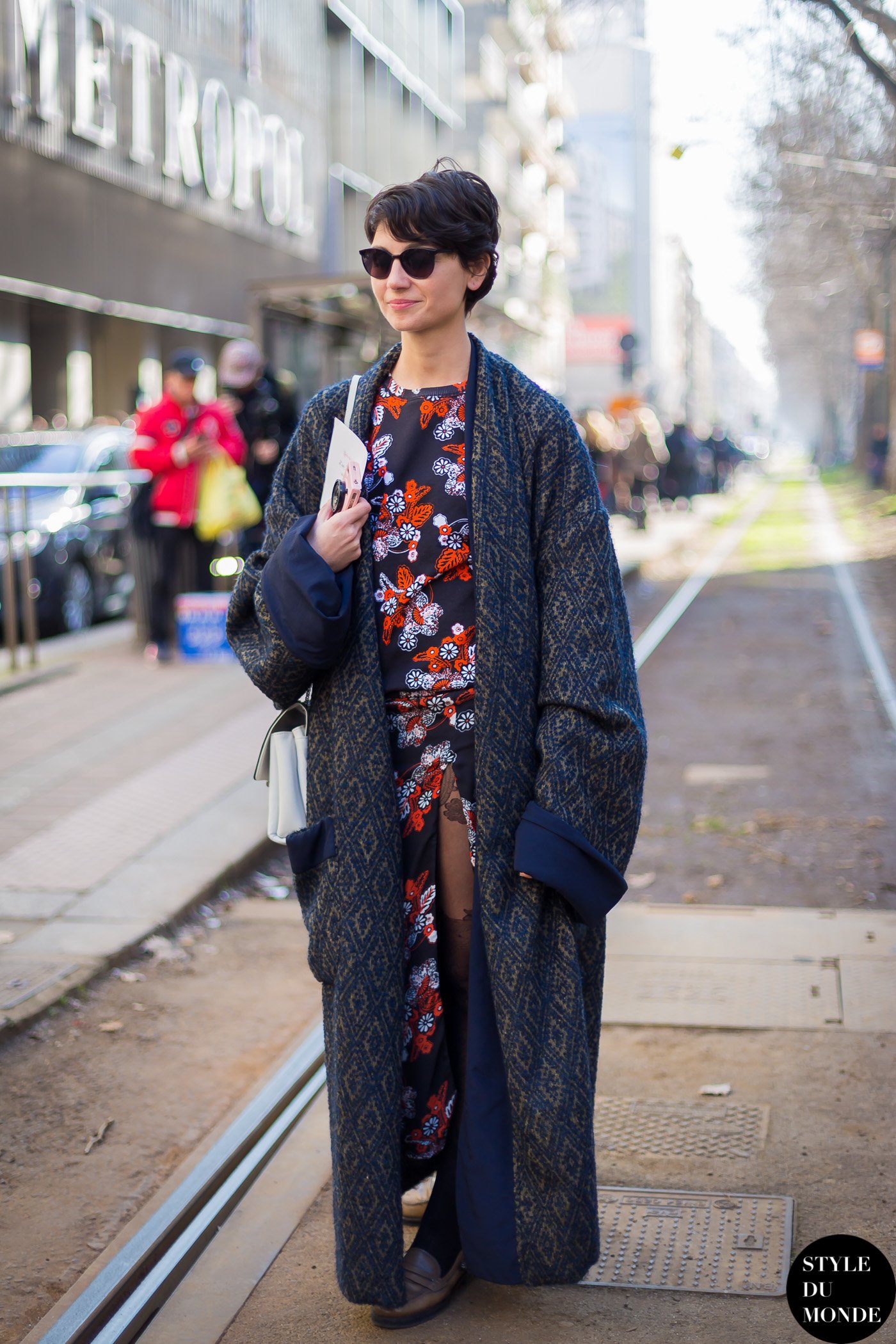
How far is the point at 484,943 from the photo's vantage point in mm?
2691

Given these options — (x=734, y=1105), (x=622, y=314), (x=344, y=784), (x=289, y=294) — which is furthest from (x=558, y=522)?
(x=622, y=314)

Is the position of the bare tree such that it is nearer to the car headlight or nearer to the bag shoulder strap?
the car headlight

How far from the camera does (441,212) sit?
2654 mm

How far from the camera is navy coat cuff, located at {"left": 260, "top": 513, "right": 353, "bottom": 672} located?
261 cm

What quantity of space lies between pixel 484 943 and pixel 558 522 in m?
0.74

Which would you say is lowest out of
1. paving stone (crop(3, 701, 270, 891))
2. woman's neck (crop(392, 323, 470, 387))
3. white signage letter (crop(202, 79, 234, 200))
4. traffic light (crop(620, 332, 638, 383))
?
paving stone (crop(3, 701, 270, 891))

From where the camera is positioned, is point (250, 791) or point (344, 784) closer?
point (344, 784)

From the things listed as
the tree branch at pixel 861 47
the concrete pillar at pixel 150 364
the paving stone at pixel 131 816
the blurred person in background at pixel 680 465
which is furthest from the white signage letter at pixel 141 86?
the blurred person in background at pixel 680 465

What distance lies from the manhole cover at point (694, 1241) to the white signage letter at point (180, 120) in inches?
732

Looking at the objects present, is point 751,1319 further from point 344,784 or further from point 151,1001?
point 151,1001

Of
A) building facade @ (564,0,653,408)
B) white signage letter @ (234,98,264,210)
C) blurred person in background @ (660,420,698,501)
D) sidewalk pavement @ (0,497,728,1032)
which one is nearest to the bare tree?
blurred person in background @ (660,420,698,501)

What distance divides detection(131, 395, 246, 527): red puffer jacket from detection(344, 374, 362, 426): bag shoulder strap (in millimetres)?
7034

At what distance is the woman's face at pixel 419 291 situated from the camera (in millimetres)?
2674

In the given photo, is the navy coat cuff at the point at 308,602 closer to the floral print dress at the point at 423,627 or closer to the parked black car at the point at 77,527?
the floral print dress at the point at 423,627
